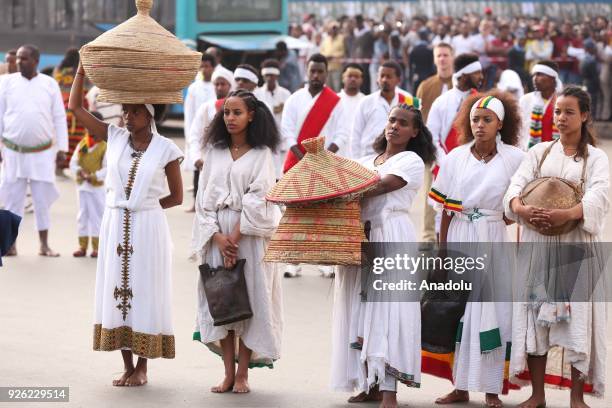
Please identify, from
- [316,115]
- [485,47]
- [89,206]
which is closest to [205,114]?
[89,206]

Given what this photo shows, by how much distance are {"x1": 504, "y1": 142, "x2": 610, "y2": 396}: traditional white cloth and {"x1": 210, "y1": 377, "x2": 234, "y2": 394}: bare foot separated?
65.3 inches

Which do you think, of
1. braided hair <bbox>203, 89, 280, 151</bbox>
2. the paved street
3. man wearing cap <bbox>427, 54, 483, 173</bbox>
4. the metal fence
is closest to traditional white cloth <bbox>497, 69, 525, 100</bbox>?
man wearing cap <bbox>427, 54, 483, 173</bbox>

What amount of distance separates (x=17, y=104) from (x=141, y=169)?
5.85m

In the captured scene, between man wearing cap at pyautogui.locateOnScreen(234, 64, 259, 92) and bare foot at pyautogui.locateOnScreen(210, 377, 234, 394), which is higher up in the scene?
man wearing cap at pyautogui.locateOnScreen(234, 64, 259, 92)

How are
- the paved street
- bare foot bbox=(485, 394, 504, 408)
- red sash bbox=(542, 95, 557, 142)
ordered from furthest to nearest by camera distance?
red sash bbox=(542, 95, 557, 142) → the paved street → bare foot bbox=(485, 394, 504, 408)

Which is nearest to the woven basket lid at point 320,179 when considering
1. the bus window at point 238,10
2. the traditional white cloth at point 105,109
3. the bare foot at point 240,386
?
the bare foot at point 240,386

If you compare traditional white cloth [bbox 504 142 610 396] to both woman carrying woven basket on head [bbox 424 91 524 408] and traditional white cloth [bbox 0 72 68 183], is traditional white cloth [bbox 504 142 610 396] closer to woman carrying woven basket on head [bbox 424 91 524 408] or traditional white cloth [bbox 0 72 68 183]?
woman carrying woven basket on head [bbox 424 91 524 408]

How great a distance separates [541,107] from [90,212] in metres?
4.43

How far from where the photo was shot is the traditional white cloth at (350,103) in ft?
40.5

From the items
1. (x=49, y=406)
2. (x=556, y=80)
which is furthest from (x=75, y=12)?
(x=49, y=406)

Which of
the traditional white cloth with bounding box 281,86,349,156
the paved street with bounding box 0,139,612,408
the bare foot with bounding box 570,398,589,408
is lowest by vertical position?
the paved street with bounding box 0,139,612,408

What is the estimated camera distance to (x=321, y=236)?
6859 mm

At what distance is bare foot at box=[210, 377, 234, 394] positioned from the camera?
766 centimetres

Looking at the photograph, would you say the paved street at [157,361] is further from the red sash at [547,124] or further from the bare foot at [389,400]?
the red sash at [547,124]
